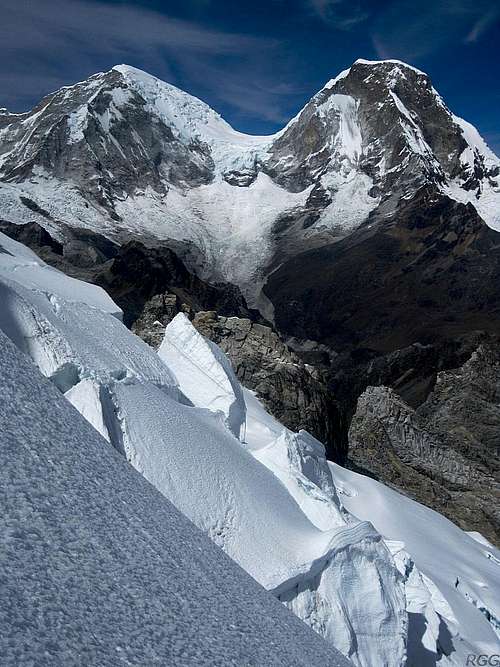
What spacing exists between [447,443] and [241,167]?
6297 inches

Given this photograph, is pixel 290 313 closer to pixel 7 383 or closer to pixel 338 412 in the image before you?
pixel 338 412

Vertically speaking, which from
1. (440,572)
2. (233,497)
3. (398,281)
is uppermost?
(398,281)

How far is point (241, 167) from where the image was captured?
179375mm

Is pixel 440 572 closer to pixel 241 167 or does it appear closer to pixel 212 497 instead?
pixel 212 497

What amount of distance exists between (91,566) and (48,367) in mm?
4682

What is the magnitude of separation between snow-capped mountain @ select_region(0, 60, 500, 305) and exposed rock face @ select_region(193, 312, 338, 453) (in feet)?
335

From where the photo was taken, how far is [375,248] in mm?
125625

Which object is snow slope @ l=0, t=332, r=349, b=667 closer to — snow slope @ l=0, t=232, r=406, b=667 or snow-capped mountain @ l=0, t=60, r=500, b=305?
snow slope @ l=0, t=232, r=406, b=667

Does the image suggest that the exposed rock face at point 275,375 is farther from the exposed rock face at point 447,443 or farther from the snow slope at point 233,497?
the snow slope at point 233,497

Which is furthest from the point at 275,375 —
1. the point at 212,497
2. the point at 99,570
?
the point at 99,570

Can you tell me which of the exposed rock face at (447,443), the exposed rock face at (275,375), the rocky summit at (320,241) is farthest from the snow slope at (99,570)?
the exposed rock face at (447,443)

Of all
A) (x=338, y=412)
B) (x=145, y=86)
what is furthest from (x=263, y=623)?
(x=145, y=86)

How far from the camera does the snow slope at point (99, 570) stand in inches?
85.5

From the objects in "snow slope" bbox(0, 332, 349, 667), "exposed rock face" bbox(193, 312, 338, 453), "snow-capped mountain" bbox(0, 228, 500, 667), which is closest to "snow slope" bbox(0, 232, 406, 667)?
"snow-capped mountain" bbox(0, 228, 500, 667)
